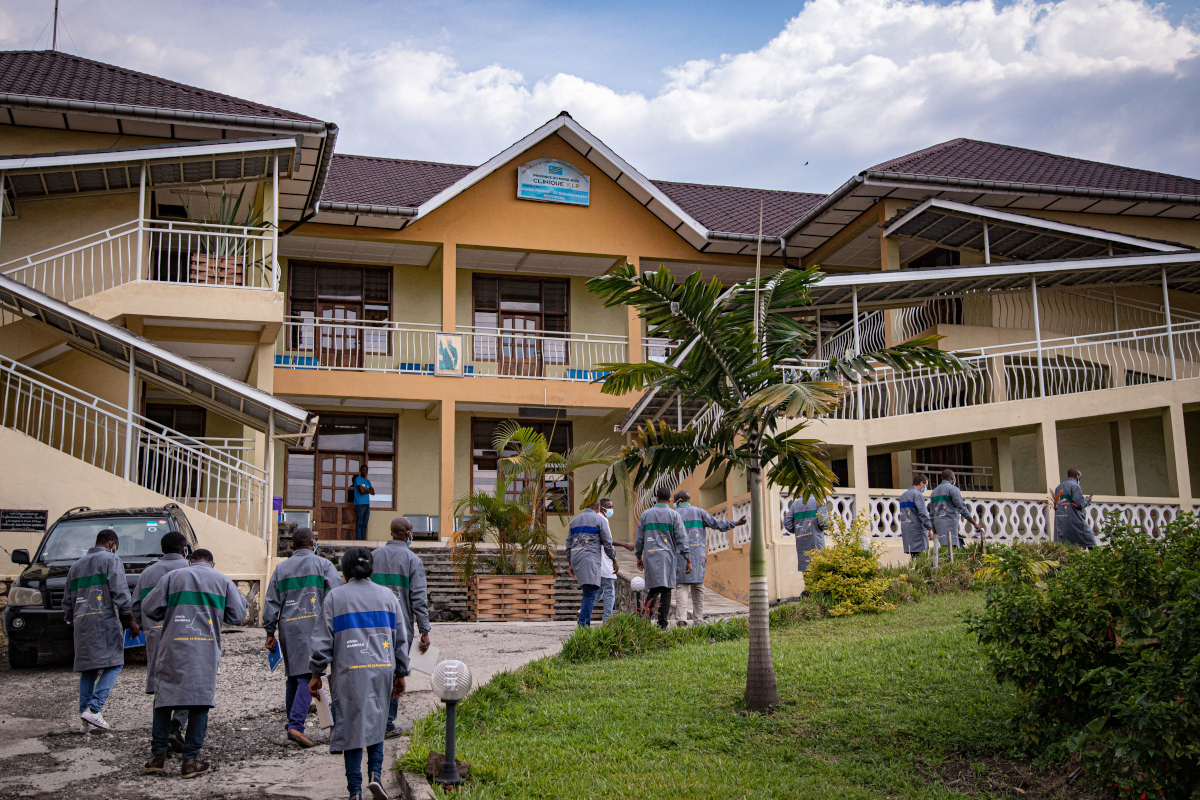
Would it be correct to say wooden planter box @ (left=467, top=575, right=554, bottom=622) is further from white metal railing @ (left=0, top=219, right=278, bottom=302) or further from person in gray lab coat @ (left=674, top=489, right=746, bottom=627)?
white metal railing @ (left=0, top=219, right=278, bottom=302)

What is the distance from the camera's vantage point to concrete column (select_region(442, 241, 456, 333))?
20.2 m

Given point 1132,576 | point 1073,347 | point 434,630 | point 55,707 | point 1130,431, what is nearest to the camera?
point 1132,576

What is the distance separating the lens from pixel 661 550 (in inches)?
473

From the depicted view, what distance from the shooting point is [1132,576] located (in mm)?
6102

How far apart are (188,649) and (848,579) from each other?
7.58 meters

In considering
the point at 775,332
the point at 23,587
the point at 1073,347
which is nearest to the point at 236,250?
the point at 23,587

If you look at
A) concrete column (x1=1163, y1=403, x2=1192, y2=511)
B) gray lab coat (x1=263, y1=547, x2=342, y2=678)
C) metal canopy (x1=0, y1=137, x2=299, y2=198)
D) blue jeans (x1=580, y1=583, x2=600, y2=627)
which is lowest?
blue jeans (x1=580, y1=583, x2=600, y2=627)

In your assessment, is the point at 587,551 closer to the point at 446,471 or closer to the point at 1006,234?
the point at 446,471

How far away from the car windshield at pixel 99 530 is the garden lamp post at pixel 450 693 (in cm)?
609

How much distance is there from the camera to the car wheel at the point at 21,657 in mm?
10398

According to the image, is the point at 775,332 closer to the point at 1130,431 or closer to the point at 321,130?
the point at 321,130

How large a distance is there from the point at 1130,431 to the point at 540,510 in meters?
10.3

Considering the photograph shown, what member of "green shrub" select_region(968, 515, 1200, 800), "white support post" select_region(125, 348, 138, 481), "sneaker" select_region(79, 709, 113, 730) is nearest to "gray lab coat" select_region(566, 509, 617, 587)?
"sneaker" select_region(79, 709, 113, 730)

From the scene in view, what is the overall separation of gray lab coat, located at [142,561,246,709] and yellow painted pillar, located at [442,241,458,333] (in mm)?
12829
